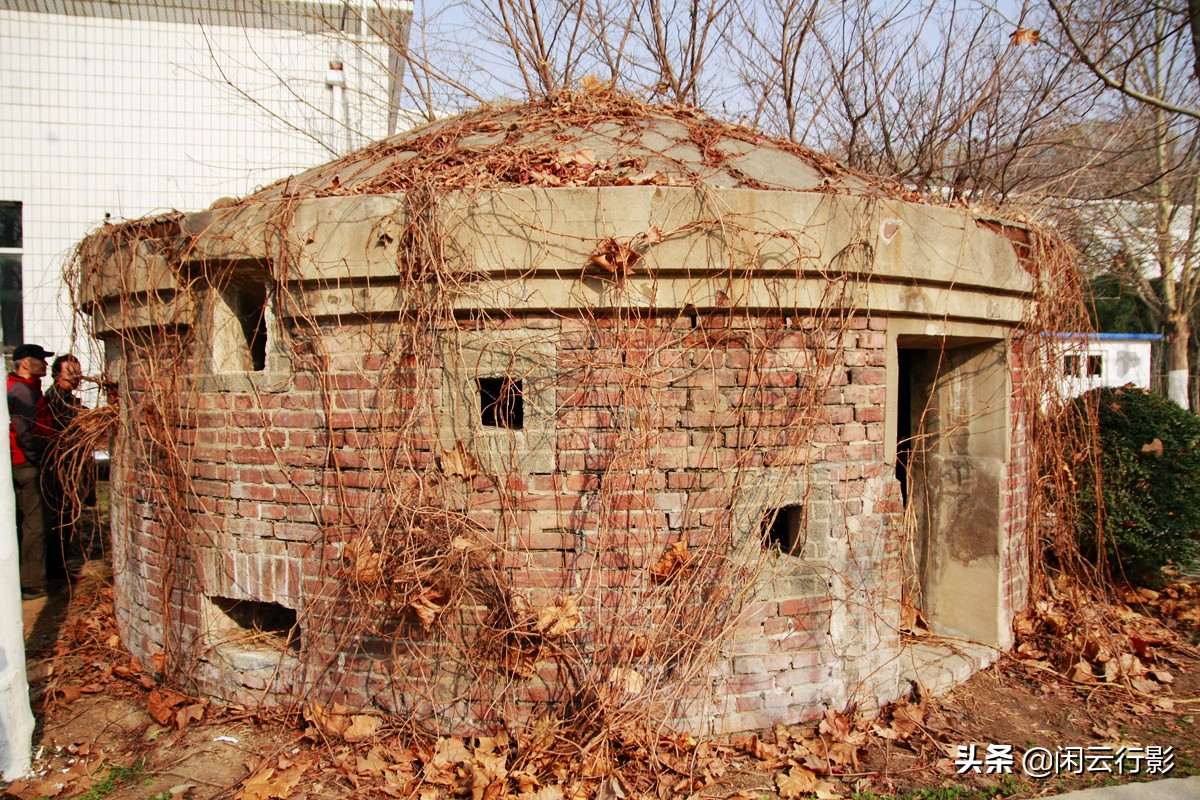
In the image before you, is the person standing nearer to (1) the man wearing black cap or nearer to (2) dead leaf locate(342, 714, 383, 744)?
(1) the man wearing black cap

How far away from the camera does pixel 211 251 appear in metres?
3.80

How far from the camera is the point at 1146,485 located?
549 cm

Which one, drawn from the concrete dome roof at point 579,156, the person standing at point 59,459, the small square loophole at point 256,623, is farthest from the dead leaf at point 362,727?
the person standing at point 59,459

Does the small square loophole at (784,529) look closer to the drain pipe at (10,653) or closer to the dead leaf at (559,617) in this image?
the dead leaf at (559,617)

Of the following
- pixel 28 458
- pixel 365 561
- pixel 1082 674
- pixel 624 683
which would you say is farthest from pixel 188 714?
pixel 1082 674

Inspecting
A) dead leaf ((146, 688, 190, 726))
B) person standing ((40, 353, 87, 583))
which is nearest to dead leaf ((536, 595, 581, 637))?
dead leaf ((146, 688, 190, 726))

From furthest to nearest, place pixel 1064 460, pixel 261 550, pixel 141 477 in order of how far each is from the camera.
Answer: pixel 1064 460, pixel 141 477, pixel 261 550

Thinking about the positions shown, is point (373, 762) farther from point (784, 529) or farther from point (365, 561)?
point (784, 529)

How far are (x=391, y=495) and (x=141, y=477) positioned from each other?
5.99 ft

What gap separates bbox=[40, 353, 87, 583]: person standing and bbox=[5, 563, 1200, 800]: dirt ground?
5.35 ft

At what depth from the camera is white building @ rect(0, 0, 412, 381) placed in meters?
8.51

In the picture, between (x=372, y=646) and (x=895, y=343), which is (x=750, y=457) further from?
(x=372, y=646)

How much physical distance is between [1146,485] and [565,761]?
4.90 m

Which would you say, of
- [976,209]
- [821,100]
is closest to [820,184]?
[976,209]
